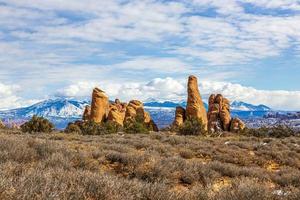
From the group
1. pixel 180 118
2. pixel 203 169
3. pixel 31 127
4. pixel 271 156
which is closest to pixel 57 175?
pixel 203 169

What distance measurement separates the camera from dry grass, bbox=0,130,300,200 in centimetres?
667

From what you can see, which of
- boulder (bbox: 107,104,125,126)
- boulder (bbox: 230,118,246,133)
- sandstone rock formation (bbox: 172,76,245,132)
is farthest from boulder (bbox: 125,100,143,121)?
boulder (bbox: 230,118,246,133)

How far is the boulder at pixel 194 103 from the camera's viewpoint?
74.2m

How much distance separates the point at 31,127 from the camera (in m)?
44.2

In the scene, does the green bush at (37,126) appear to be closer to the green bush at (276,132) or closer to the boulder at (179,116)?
the green bush at (276,132)

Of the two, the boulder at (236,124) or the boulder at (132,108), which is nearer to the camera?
the boulder at (236,124)

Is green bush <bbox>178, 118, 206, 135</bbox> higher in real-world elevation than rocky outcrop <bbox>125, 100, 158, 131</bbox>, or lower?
lower

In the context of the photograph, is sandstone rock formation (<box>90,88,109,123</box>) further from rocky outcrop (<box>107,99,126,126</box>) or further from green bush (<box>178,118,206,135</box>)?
green bush (<box>178,118,206,135</box>)

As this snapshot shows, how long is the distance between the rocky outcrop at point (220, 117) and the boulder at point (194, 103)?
2.92 m

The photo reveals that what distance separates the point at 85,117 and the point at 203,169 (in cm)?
6933

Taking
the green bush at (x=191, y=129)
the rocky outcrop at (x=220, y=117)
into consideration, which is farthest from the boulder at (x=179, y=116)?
the green bush at (x=191, y=129)

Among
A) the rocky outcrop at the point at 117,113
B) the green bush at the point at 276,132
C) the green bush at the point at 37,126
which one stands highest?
the rocky outcrop at the point at 117,113

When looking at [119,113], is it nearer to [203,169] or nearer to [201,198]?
[203,169]

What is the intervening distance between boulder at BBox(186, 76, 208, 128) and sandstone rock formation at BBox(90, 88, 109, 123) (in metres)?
16.2
